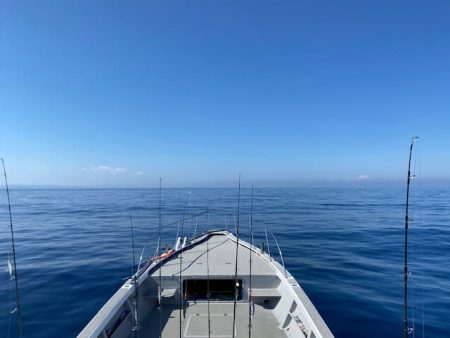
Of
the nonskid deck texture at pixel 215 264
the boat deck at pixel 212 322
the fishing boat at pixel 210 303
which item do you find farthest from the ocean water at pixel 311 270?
the nonskid deck texture at pixel 215 264

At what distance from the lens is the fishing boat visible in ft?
18.4

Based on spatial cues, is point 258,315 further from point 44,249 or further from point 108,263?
point 44,249

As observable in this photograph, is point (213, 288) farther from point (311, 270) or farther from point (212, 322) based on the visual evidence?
point (311, 270)

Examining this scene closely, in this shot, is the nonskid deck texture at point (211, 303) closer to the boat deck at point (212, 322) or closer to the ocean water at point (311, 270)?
the boat deck at point (212, 322)

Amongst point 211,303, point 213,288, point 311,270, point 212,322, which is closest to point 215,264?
point 213,288

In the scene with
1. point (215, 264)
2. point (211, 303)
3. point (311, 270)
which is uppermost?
point (215, 264)

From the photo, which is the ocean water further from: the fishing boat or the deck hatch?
the deck hatch

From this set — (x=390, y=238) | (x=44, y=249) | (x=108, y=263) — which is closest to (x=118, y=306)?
(x=108, y=263)

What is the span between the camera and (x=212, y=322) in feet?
21.5

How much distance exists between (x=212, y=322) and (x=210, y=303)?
105cm

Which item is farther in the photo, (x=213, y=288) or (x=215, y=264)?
(x=215, y=264)

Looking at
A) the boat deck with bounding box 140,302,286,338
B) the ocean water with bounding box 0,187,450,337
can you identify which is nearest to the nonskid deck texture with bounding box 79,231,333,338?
the boat deck with bounding box 140,302,286,338

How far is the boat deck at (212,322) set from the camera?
6.10 meters

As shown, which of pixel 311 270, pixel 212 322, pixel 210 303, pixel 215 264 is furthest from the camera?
pixel 311 270
